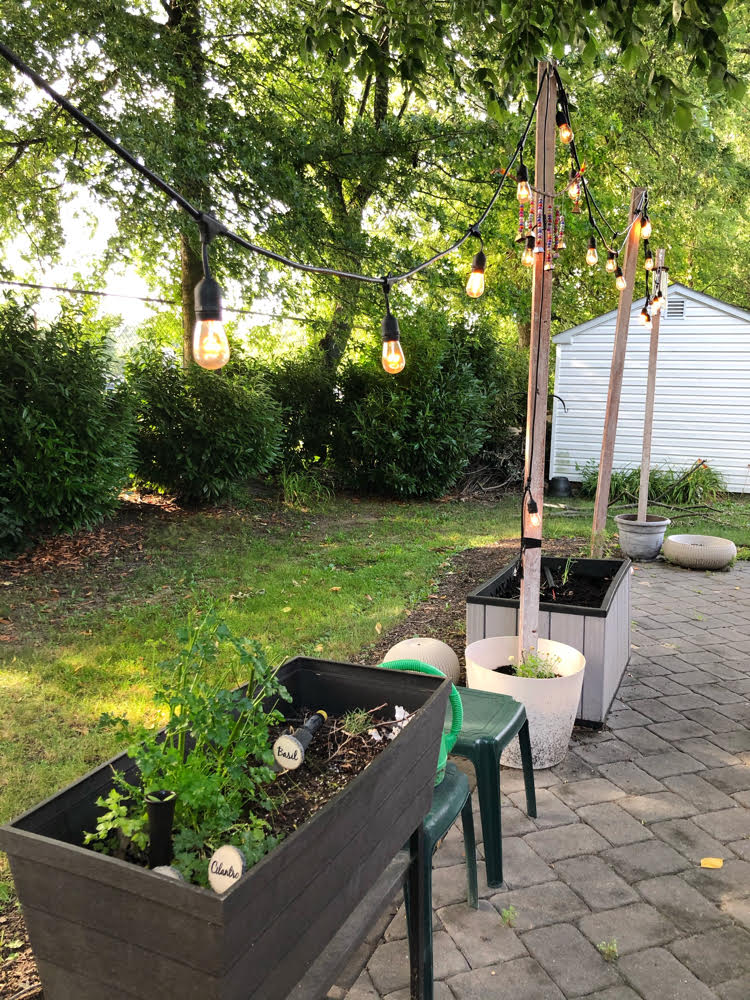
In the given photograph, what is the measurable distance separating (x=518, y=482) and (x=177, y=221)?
24.5 ft

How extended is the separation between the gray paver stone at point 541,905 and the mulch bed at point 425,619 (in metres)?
1.11

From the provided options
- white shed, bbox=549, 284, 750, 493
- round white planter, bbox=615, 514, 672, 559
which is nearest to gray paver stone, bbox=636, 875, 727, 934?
round white planter, bbox=615, 514, 672, 559

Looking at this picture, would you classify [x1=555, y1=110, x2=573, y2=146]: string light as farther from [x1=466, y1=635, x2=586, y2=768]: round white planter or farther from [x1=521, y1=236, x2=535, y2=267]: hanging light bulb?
[x1=466, y1=635, x2=586, y2=768]: round white planter

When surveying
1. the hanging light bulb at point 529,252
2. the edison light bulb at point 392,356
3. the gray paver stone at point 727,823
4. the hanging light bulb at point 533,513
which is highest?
the hanging light bulb at point 529,252

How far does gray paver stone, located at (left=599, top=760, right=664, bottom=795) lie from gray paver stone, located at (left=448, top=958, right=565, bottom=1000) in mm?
1198

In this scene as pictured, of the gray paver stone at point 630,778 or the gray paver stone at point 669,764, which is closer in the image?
the gray paver stone at point 630,778

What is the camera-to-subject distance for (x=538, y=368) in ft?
10.9

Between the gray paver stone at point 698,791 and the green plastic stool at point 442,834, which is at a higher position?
the green plastic stool at point 442,834

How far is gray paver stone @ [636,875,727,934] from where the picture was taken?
2324mm

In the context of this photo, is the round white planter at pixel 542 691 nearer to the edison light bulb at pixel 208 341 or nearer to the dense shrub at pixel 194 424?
the edison light bulb at pixel 208 341

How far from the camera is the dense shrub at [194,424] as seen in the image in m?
8.58

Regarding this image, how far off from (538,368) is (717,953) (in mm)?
2349

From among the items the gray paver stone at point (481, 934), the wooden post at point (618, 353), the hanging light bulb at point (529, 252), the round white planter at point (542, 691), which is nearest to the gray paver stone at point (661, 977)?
the gray paver stone at point (481, 934)

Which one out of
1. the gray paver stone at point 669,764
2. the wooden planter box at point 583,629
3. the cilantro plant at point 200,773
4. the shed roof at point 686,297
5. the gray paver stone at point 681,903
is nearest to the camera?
the cilantro plant at point 200,773
